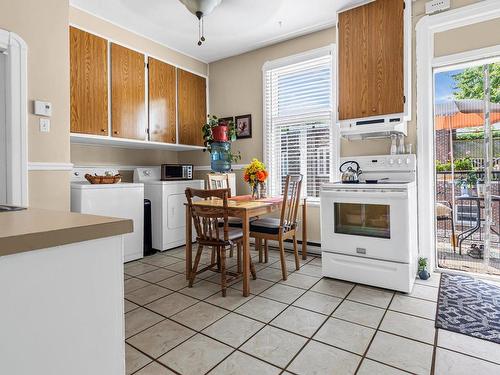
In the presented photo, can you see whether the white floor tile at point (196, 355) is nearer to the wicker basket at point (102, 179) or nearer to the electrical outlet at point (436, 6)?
the wicker basket at point (102, 179)

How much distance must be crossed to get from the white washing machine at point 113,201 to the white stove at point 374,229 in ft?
6.67

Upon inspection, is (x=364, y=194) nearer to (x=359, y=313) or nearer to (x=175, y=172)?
(x=359, y=313)

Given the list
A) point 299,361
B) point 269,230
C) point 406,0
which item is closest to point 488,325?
point 299,361

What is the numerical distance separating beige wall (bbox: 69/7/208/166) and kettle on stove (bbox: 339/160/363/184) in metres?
2.71

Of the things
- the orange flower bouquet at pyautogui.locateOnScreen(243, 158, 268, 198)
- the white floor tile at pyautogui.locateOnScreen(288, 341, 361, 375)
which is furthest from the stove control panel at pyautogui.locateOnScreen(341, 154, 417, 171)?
the white floor tile at pyautogui.locateOnScreen(288, 341, 361, 375)

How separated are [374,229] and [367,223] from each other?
0.08 meters

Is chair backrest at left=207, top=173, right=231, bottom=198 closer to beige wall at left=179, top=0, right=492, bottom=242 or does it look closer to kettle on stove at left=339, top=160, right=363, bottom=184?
beige wall at left=179, top=0, right=492, bottom=242

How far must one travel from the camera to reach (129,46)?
3592 millimetres

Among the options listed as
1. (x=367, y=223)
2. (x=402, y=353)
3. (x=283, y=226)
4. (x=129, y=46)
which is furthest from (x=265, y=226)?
(x=129, y=46)

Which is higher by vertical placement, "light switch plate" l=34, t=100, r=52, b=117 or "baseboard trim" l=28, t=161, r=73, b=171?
"light switch plate" l=34, t=100, r=52, b=117

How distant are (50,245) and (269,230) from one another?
2227mm

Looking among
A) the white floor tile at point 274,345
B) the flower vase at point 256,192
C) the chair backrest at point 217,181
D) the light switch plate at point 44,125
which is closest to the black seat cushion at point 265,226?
the flower vase at point 256,192

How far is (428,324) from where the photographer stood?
197 cm

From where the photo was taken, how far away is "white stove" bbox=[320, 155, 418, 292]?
2449mm
